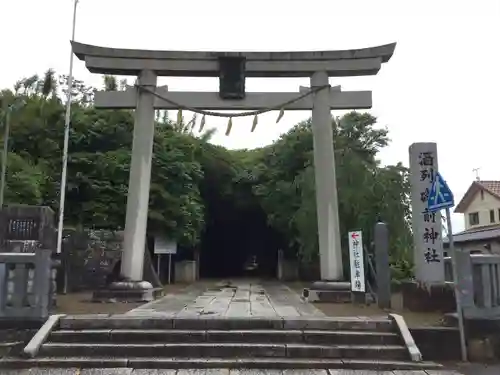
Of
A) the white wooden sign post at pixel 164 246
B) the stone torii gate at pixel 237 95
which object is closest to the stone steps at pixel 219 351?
the stone torii gate at pixel 237 95

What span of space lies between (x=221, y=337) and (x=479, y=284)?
4.14 metres

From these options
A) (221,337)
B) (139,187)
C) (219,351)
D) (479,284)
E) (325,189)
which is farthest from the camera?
(325,189)

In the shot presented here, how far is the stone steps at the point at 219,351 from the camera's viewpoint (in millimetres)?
7156

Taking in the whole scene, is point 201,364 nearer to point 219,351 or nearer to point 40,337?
point 219,351

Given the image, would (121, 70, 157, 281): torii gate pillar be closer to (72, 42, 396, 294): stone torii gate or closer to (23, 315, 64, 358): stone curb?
(72, 42, 396, 294): stone torii gate

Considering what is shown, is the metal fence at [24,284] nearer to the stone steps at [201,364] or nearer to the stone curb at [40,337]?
the stone curb at [40,337]

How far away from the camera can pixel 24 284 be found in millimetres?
7664

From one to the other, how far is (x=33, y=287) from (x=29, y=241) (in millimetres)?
4924

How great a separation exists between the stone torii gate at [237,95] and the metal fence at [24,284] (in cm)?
480

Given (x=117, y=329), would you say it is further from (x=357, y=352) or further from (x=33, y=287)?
(x=357, y=352)

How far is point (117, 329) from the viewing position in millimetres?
7762

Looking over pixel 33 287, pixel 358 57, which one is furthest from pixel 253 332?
pixel 358 57

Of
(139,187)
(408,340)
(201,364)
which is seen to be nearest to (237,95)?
(139,187)

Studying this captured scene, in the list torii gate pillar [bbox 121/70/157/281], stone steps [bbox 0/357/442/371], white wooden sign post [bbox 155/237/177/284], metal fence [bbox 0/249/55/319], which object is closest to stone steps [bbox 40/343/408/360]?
stone steps [bbox 0/357/442/371]
